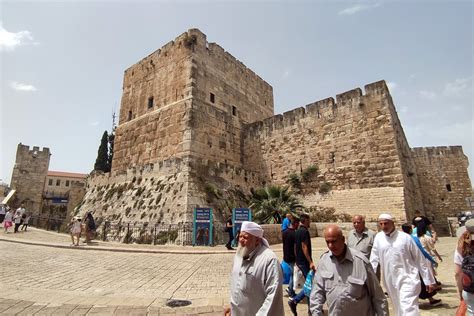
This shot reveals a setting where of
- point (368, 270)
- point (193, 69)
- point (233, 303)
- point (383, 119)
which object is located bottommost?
point (233, 303)

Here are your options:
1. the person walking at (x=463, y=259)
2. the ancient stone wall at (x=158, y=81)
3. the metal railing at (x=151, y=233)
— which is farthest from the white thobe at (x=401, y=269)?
the ancient stone wall at (x=158, y=81)

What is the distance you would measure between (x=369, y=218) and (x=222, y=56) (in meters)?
14.3

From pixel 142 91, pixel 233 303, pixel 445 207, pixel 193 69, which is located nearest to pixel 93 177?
pixel 142 91

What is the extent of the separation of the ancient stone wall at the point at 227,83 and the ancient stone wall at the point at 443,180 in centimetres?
1415

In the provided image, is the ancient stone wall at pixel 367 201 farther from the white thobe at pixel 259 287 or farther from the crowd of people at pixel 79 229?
the white thobe at pixel 259 287

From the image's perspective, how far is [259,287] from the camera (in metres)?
2.44

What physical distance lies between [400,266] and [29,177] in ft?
146

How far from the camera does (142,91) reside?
19.6 metres

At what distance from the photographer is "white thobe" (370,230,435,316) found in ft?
10.6

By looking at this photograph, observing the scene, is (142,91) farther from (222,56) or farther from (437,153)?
(437,153)

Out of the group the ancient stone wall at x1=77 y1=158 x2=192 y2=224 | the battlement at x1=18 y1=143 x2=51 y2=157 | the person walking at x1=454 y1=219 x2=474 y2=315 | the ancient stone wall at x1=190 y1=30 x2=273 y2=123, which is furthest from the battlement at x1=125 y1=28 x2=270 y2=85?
the battlement at x1=18 y1=143 x2=51 y2=157

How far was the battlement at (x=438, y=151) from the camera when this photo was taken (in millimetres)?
22000

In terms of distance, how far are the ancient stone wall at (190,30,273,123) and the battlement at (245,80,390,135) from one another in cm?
202

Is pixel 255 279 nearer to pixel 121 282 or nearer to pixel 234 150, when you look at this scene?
pixel 121 282
